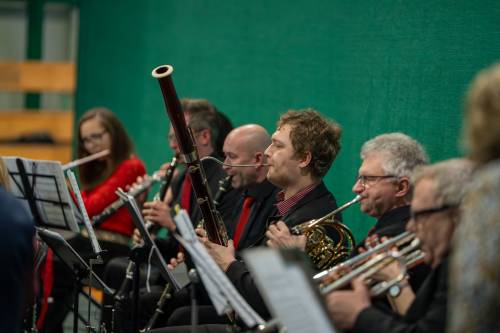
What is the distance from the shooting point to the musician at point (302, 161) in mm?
3891

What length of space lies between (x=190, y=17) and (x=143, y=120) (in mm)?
1344

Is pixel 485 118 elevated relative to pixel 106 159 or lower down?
lower down

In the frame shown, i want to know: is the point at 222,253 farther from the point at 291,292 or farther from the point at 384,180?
the point at 291,292

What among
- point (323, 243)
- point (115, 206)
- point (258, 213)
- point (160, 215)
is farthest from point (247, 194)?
point (115, 206)

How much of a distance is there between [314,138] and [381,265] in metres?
1.27

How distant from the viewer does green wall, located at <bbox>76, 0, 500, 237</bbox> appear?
13.3ft

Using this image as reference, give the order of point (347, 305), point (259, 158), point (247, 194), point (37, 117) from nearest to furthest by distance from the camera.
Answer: point (347, 305)
point (247, 194)
point (259, 158)
point (37, 117)

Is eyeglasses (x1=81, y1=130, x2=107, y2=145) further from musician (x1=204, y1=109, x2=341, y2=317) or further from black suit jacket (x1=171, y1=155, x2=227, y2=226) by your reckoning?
musician (x1=204, y1=109, x2=341, y2=317)

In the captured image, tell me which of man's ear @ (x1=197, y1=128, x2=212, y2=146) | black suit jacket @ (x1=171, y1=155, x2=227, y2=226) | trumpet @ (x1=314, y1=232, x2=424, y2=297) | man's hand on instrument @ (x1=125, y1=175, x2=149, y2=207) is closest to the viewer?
trumpet @ (x1=314, y1=232, x2=424, y2=297)

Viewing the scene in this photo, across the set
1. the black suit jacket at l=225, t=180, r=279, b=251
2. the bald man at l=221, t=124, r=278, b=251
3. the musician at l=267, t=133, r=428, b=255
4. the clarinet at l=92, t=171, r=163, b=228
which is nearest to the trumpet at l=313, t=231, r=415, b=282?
the musician at l=267, t=133, r=428, b=255

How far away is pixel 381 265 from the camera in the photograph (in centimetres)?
280

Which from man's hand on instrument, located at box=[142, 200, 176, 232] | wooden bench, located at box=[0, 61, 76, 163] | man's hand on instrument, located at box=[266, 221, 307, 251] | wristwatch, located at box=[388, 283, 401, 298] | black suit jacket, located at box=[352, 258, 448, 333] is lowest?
black suit jacket, located at box=[352, 258, 448, 333]

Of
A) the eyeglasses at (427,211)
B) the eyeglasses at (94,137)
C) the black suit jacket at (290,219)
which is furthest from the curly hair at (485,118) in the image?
the eyeglasses at (94,137)

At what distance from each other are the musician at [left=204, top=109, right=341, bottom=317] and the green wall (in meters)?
0.51
